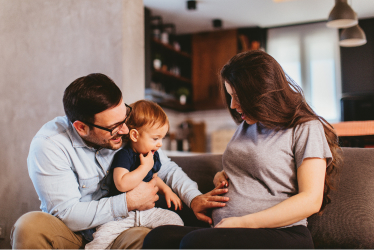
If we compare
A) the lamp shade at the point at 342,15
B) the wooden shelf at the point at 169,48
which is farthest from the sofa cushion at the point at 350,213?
the wooden shelf at the point at 169,48

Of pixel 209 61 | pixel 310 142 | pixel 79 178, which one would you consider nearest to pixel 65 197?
pixel 79 178

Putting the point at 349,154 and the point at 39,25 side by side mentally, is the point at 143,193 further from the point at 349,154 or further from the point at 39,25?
the point at 39,25

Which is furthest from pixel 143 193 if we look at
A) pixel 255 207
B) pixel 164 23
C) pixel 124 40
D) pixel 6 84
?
pixel 164 23

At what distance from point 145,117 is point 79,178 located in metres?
0.41

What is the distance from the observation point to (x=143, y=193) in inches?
58.5

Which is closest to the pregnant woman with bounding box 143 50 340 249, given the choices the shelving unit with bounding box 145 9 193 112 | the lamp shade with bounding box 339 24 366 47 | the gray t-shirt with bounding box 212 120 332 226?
the gray t-shirt with bounding box 212 120 332 226

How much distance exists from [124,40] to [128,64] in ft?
0.52

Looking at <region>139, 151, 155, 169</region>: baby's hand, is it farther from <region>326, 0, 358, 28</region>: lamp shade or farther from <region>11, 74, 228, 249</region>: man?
<region>326, 0, 358, 28</region>: lamp shade

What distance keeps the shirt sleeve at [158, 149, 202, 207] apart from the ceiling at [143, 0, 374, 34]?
12.3 feet

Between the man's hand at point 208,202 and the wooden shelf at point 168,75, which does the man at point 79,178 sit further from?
the wooden shelf at point 168,75

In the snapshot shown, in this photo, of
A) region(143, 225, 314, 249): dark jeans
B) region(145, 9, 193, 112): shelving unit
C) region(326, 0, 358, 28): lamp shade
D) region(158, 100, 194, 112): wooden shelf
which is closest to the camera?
region(143, 225, 314, 249): dark jeans

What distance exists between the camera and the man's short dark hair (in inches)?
56.1

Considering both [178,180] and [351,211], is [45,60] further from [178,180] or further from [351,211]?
[351,211]

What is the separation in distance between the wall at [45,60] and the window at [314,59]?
168 inches
